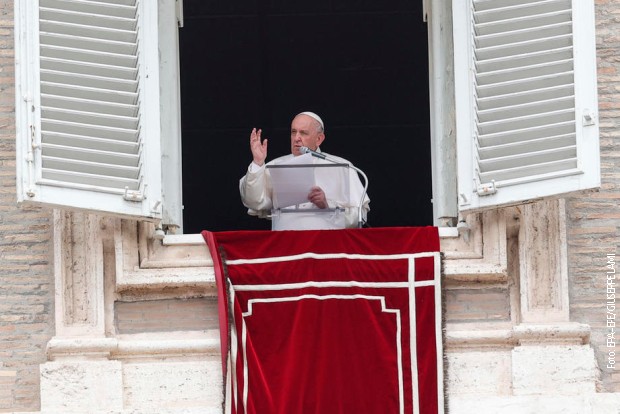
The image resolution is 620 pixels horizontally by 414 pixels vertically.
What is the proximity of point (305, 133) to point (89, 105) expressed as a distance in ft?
4.86

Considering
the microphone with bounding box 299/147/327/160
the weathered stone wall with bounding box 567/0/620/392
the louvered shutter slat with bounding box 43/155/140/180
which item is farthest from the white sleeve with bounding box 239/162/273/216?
the weathered stone wall with bounding box 567/0/620/392

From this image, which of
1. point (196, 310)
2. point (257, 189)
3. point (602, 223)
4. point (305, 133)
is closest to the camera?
point (196, 310)

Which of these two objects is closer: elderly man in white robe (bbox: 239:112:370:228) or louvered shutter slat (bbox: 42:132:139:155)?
louvered shutter slat (bbox: 42:132:139:155)

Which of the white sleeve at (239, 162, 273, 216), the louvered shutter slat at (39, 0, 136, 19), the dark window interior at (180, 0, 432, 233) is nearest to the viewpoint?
the louvered shutter slat at (39, 0, 136, 19)

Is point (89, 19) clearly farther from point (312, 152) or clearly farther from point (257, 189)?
point (312, 152)

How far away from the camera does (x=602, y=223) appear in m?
10.8

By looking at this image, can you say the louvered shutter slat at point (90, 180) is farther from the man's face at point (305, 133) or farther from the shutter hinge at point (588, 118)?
the shutter hinge at point (588, 118)

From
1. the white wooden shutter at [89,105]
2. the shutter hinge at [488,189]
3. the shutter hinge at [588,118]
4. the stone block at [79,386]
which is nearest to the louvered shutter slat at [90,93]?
the white wooden shutter at [89,105]

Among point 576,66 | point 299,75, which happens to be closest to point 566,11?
point 576,66

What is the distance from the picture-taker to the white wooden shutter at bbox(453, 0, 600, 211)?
10430 mm

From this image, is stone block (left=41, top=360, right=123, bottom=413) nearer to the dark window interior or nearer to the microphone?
the microphone

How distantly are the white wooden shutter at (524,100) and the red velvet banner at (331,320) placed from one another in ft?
1.51

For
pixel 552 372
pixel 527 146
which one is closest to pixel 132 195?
pixel 527 146

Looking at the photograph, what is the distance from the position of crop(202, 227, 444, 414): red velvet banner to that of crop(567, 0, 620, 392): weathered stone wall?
0.69 metres
